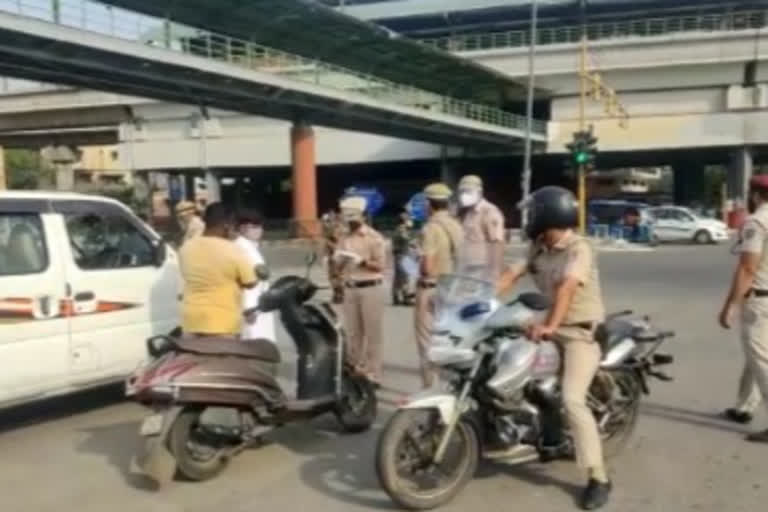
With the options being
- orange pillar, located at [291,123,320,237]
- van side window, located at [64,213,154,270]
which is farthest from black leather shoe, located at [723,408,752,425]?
orange pillar, located at [291,123,320,237]

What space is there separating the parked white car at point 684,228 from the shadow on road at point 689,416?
31.1 metres

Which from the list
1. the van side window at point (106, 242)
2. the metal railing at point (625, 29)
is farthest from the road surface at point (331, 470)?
the metal railing at point (625, 29)

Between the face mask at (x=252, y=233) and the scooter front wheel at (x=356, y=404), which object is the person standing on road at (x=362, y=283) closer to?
the scooter front wheel at (x=356, y=404)

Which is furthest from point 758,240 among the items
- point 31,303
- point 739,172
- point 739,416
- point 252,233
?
point 739,172

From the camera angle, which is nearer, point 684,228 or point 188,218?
point 188,218

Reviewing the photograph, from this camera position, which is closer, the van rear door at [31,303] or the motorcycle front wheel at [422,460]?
the motorcycle front wheel at [422,460]

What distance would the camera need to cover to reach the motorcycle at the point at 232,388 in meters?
5.26

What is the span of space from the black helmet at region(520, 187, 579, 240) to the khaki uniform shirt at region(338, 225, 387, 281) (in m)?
2.43

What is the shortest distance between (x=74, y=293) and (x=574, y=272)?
3853 mm

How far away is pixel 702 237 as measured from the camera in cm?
3616

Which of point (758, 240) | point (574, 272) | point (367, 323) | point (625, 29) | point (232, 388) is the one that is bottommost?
point (232, 388)

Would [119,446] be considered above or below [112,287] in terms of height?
below

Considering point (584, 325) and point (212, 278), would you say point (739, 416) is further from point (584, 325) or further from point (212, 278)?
point (212, 278)

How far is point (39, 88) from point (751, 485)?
57139 millimetres
